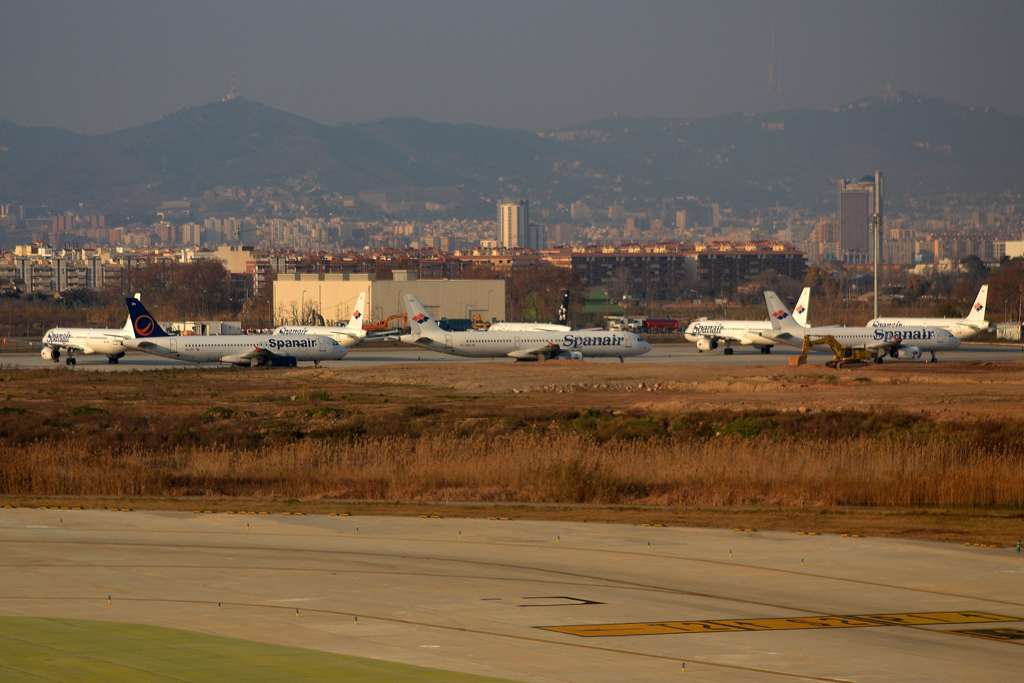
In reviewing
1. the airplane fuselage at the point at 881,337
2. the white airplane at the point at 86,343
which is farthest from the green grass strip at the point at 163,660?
the airplane fuselage at the point at 881,337

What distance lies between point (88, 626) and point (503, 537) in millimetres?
10389

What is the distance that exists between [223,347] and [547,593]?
77059 mm

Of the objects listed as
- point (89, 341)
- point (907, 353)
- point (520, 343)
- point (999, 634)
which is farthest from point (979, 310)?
point (999, 634)

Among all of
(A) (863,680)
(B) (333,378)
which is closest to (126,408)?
(B) (333,378)

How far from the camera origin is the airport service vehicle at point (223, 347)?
91750mm

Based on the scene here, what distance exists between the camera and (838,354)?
92312 mm

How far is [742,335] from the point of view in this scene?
4242 inches

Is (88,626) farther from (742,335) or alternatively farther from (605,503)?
(742,335)

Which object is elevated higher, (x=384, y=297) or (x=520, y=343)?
(x=384, y=297)

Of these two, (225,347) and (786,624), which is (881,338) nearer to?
(225,347)

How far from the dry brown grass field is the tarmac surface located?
11.1ft

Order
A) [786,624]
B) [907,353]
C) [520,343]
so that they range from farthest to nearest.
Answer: [907,353], [520,343], [786,624]

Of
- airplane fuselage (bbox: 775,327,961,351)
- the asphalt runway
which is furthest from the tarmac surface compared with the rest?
airplane fuselage (bbox: 775,327,961,351)

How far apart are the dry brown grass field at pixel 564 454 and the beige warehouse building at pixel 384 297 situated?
104m
